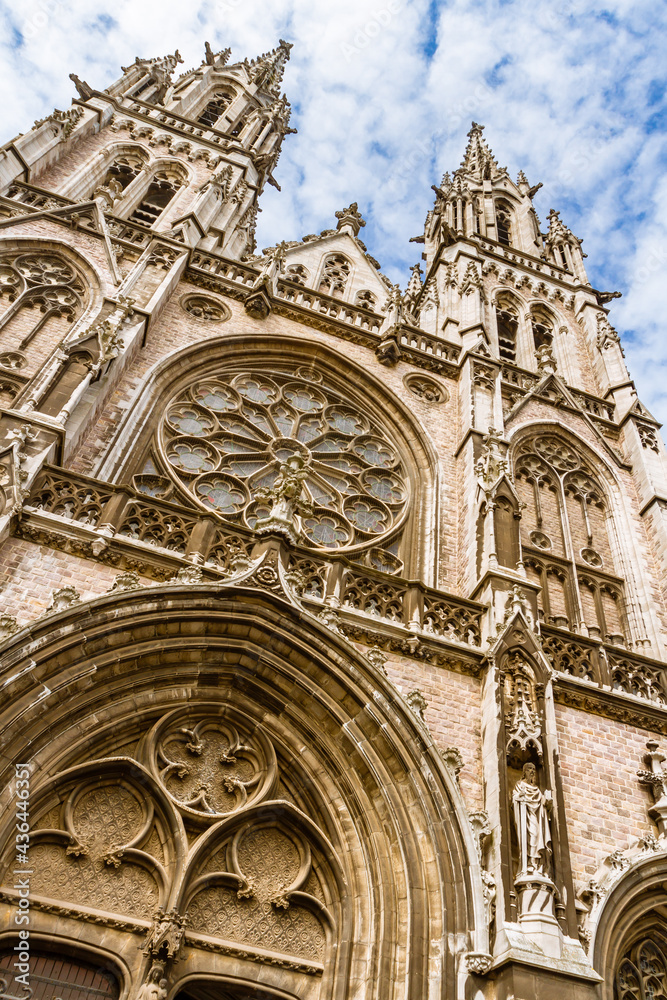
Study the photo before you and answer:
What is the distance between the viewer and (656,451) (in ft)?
51.7

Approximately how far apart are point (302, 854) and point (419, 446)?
761cm

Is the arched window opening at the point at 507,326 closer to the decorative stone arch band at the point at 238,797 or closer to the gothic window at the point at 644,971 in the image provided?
the decorative stone arch band at the point at 238,797

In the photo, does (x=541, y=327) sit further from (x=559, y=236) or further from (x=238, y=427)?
(x=238, y=427)

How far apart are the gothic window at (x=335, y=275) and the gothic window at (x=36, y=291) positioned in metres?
6.60

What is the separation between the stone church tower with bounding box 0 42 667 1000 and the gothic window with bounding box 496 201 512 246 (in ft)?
40.1

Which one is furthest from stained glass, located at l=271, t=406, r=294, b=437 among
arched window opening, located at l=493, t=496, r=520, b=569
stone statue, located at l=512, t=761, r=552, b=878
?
stone statue, located at l=512, t=761, r=552, b=878

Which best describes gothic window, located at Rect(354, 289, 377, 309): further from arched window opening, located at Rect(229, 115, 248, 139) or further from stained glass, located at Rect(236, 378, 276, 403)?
arched window opening, located at Rect(229, 115, 248, 139)

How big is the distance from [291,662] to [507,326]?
1483 cm

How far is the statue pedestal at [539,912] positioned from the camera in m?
6.54

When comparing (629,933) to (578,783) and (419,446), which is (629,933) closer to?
(578,783)

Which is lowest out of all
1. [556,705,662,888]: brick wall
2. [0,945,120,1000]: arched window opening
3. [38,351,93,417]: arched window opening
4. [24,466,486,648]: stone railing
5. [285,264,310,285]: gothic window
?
[0,945,120,1000]: arched window opening

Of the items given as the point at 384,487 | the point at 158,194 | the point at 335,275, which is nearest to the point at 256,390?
the point at 384,487

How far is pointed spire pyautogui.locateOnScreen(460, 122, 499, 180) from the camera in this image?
28219mm

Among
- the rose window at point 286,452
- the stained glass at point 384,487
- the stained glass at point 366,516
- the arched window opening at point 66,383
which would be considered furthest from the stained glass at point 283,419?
the arched window opening at point 66,383
